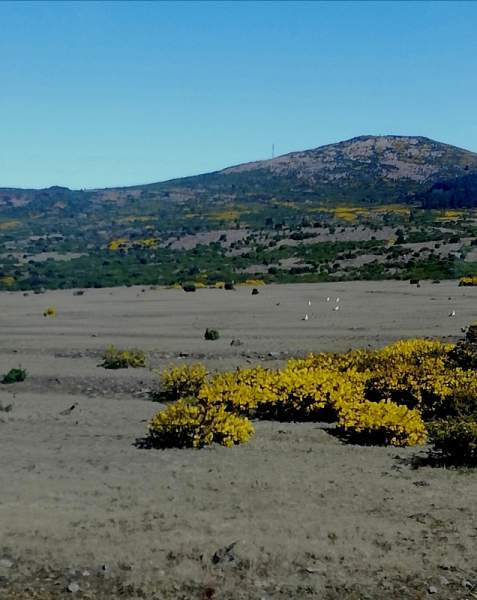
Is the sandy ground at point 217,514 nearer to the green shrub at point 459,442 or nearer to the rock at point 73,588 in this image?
the rock at point 73,588

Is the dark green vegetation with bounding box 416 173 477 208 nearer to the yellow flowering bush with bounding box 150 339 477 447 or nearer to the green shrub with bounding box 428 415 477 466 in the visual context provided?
the yellow flowering bush with bounding box 150 339 477 447

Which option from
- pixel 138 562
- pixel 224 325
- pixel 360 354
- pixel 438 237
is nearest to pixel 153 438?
pixel 138 562

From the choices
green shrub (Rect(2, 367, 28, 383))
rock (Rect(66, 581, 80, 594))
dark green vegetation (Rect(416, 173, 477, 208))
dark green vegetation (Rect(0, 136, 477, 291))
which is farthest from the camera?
dark green vegetation (Rect(416, 173, 477, 208))

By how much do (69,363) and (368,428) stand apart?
11776mm

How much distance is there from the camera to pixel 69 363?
68.3 ft

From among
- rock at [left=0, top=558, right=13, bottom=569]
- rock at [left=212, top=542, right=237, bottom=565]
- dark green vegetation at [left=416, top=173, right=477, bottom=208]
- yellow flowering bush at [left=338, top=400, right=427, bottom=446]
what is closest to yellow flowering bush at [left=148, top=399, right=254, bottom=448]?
yellow flowering bush at [left=338, top=400, right=427, bottom=446]

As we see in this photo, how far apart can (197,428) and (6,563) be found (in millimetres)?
4079

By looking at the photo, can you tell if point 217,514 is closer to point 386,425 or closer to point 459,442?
point 459,442

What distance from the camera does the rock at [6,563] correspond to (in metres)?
7.27

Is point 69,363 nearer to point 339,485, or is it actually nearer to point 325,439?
point 325,439

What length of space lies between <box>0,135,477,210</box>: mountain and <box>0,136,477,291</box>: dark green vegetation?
39cm

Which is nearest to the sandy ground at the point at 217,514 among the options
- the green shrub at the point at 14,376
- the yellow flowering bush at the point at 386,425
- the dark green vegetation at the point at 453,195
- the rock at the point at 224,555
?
the rock at the point at 224,555

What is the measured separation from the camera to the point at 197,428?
36.1 ft

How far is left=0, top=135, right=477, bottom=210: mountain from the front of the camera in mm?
131750
